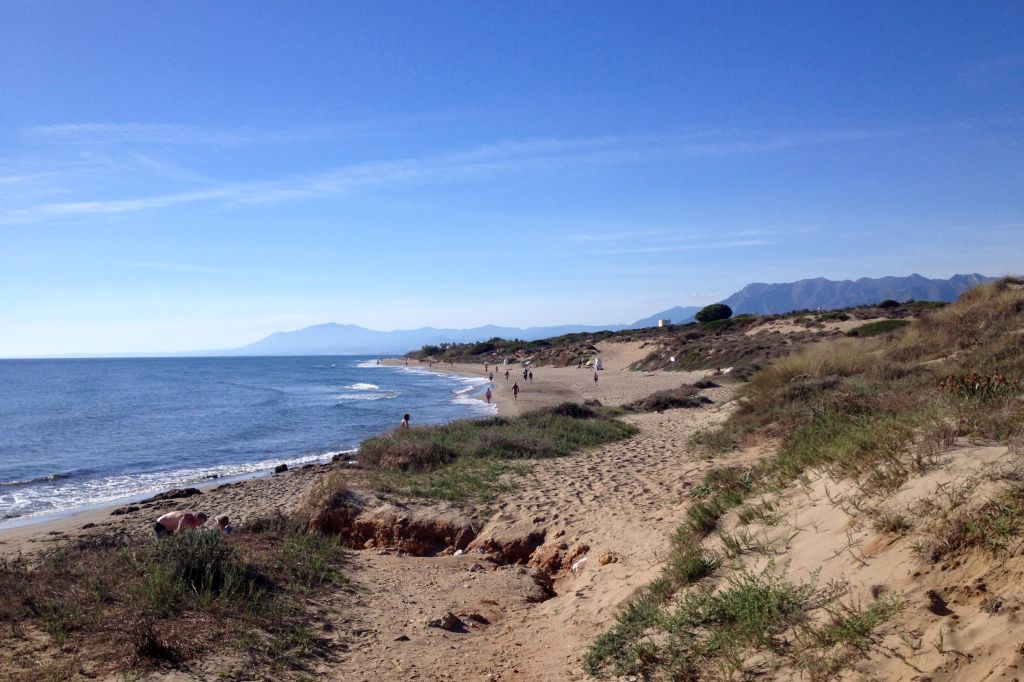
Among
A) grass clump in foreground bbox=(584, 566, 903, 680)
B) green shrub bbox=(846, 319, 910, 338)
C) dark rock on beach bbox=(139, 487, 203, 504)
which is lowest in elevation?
dark rock on beach bbox=(139, 487, 203, 504)

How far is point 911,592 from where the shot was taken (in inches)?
154

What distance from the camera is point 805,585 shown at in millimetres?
4469

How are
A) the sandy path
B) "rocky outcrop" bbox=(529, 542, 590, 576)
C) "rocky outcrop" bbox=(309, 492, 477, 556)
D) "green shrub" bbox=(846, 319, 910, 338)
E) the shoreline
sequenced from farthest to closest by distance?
"green shrub" bbox=(846, 319, 910, 338) < the shoreline < "rocky outcrop" bbox=(309, 492, 477, 556) < "rocky outcrop" bbox=(529, 542, 590, 576) < the sandy path

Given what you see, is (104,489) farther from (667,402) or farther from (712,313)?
(712,313)

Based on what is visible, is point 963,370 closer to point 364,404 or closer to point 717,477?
point 717,477

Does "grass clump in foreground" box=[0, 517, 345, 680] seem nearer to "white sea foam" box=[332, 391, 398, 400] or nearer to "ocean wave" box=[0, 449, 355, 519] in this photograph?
"ocean wave" box=[0, 449, 355, 519]

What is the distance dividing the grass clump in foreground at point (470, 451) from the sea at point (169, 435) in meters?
3.64

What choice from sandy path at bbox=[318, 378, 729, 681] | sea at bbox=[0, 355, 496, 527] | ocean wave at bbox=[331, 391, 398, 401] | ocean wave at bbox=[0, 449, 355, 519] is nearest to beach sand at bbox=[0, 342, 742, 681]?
sandy path at bbox=[318, 378, 729, 681]

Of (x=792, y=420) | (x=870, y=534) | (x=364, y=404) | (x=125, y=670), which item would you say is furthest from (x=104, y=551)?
(x=364, y=404)

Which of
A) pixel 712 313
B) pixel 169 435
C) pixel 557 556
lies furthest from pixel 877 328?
pixel 712 313

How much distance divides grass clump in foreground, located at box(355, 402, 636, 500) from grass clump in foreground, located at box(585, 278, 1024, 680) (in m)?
4.59

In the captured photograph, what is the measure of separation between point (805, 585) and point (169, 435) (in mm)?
31719

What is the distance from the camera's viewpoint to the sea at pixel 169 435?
64.8 ft

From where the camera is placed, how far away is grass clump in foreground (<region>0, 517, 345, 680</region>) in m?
5.38
